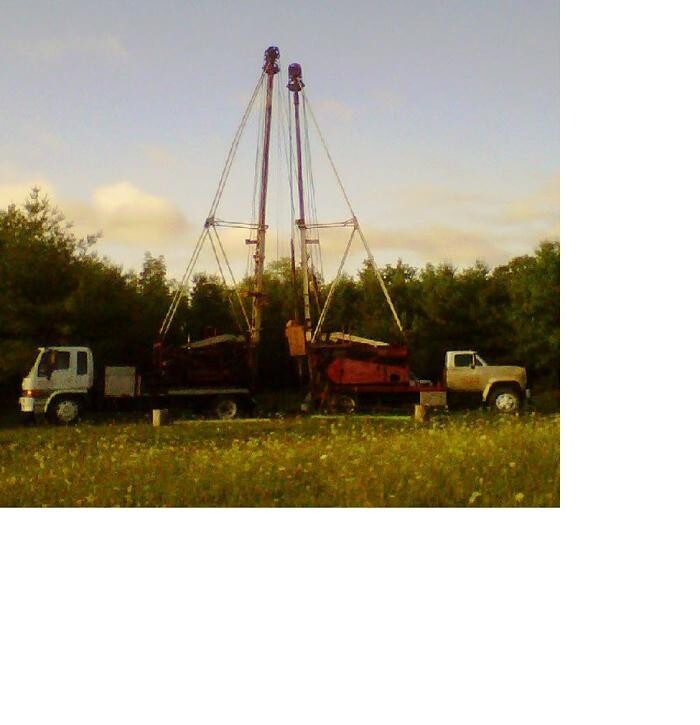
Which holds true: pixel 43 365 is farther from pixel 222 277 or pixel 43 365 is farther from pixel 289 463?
pixel 289 463

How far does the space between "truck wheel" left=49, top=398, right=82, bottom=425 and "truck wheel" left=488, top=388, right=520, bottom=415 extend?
242 cm

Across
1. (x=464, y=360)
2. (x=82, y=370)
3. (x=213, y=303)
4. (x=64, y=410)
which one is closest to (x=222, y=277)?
(x=213, y=303)

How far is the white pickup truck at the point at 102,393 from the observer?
5.39 m

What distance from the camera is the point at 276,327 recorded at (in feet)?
18.2

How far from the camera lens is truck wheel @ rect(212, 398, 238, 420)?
551 cm

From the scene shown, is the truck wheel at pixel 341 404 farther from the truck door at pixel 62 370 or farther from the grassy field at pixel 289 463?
the truck door at pixel 62 370

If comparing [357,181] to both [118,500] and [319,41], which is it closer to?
[319,41]

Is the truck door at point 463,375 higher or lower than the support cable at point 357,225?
lower

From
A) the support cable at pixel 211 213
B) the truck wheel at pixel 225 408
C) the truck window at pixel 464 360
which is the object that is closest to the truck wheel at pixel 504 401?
the truck window at pixel 464 360

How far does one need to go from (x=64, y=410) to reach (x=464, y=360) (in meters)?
2.34

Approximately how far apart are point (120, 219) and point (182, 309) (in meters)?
0.62

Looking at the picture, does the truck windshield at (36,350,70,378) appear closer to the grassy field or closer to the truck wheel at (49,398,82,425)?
the truck wheel at (49,398,82,425)

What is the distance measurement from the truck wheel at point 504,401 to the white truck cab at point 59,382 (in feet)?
7.59
